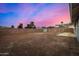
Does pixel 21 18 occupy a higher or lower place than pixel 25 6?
lower

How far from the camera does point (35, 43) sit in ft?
4.74

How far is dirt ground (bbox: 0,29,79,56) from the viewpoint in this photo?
143 cm

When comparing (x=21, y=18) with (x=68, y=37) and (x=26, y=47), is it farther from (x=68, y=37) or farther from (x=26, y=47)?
(x=68, y=37)

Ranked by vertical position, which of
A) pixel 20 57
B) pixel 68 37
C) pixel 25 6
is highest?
pixel 25 6

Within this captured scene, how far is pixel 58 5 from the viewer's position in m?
1.47

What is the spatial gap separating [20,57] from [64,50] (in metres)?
0.39

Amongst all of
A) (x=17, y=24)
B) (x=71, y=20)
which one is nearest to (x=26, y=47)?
(x=17, y=24)

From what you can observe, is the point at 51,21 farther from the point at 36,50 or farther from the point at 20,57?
the point at 20,57

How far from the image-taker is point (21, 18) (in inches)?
58.0

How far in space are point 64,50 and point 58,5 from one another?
1.33 ft

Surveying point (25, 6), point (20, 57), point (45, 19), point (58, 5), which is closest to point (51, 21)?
point (45, 19)

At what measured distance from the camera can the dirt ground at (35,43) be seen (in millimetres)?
1430

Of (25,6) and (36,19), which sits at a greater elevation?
(25,6)

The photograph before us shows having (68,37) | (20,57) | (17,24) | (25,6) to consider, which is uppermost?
(25,6)
